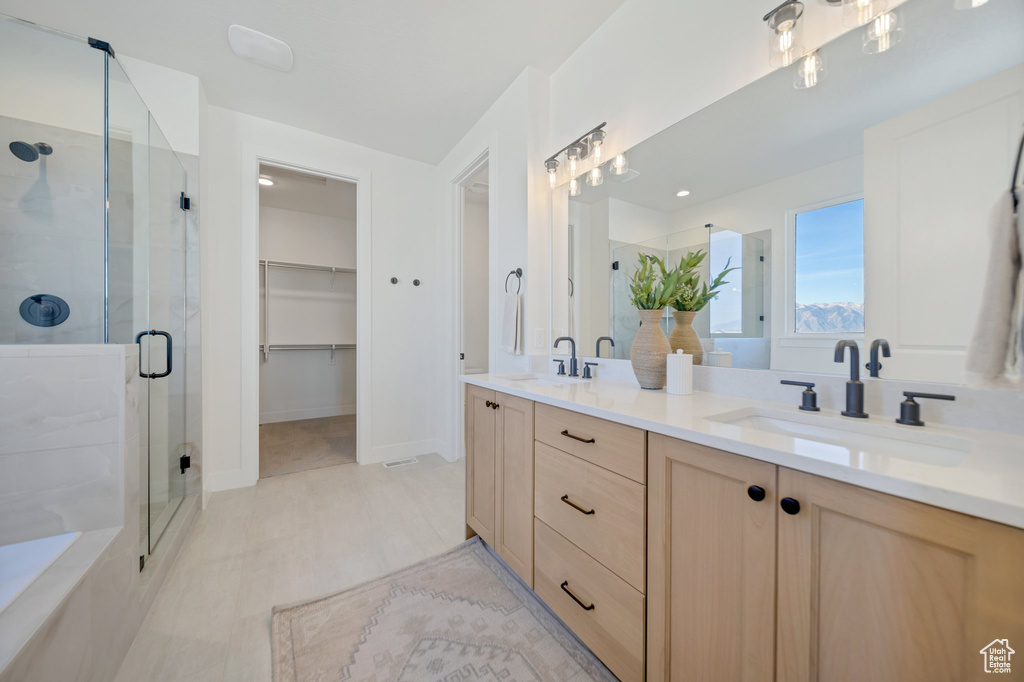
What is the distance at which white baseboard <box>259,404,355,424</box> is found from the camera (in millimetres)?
4443

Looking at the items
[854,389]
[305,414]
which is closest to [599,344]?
[854,389]

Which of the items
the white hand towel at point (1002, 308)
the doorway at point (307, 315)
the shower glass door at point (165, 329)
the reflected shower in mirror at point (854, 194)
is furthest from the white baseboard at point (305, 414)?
the white hand towel at point (1002, 308)

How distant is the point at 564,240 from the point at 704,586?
181 centimetres

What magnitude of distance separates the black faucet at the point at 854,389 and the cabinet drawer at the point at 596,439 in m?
0.56

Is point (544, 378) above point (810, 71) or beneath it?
beneath

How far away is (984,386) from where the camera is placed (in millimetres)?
648

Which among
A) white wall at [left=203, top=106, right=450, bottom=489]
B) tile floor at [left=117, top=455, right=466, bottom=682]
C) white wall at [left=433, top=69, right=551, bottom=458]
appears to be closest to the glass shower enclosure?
tile floor at [left=117, top=455, right=466, bottom=682]

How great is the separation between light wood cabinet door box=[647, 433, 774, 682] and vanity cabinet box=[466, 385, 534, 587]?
1.81ft

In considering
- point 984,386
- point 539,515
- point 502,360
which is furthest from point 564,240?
point 984,386

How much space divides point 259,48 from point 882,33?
270 centimetres

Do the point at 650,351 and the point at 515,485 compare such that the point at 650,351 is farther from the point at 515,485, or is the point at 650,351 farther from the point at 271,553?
the point at 271,553

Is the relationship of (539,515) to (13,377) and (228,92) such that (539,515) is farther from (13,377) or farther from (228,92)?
(228,92)

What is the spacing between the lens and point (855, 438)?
894 millimetres

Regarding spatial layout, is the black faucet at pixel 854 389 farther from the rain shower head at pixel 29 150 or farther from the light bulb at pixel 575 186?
the rain shower head at pixel 29 150
